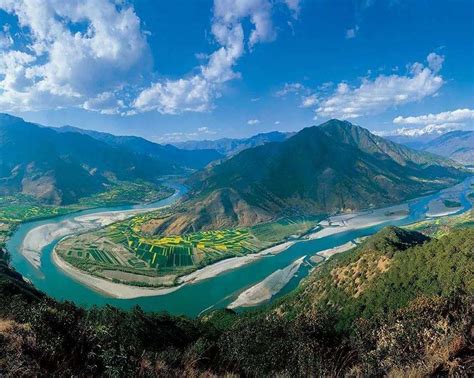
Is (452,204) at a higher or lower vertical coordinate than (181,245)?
lower

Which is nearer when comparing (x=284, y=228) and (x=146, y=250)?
(x=146, y=250)

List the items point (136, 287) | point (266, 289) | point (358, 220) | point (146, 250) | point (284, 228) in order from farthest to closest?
point (358, 220) → point (284, 228) → point (146, 250) → point (136, 287) → point (266, 289)

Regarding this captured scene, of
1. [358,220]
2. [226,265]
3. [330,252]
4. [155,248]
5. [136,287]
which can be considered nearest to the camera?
[136,287]

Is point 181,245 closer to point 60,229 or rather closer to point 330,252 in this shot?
point 330,252

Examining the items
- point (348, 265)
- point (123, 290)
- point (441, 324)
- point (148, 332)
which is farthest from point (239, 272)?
point (441, 324)

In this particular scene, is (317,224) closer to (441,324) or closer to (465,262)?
(465,262)

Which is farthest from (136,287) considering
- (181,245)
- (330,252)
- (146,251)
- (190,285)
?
(330,252)

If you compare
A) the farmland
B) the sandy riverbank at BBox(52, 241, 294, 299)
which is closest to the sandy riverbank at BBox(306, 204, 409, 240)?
the farmland

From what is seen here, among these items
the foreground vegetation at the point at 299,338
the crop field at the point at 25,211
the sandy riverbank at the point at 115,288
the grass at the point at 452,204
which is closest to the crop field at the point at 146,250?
the sandy riverbank at the point at 115,288
